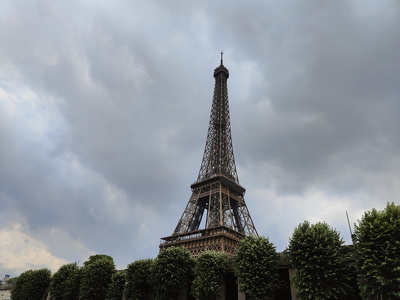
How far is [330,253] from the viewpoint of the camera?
2414 centimetres

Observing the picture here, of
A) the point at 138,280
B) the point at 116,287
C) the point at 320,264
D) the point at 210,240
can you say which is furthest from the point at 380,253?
the point at 210,240

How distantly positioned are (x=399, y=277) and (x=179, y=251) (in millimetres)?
23046

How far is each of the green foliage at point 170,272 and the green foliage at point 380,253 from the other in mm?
19449

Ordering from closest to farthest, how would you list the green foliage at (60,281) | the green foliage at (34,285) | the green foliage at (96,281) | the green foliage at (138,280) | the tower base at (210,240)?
1. the green foliage at (138,280)
2. the green foliage at (96,281)
3. the green foliage at (60,281)
4. the green foliage at (34,285)
5. the tower base at (210,240)

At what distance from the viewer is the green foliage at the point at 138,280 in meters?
35.7

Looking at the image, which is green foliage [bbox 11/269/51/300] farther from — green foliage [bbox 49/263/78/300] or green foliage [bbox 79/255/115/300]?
green foliage [bbox 79/255/115/300]

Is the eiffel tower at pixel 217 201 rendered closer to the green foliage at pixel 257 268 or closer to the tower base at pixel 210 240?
the tower base at pixel 210 240

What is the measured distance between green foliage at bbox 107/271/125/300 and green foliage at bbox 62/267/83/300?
731cm

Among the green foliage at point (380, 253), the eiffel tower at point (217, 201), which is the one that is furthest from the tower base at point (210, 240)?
the green foliage at point (380, 253)

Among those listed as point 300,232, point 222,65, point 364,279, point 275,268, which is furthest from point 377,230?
point 222,65

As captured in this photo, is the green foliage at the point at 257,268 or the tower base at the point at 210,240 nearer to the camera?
the green foliage at the point at 257,268

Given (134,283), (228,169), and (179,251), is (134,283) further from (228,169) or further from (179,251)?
(228,169)

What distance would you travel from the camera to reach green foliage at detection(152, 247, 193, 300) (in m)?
32.8

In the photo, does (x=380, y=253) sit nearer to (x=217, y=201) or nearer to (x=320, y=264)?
(x=320, y=264)
